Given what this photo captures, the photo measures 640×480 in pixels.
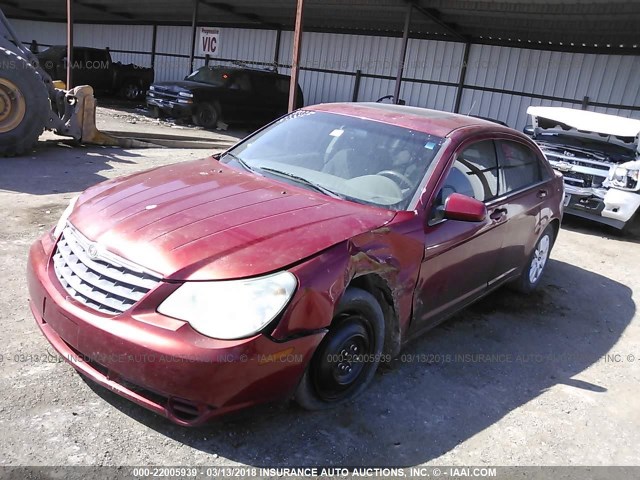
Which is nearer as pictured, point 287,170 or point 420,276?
point 420,276

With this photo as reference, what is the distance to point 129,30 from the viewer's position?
26203 millimetres

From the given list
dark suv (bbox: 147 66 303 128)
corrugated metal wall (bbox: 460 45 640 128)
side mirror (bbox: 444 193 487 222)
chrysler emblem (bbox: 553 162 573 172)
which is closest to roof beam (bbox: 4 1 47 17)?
dark suv (bbox: 147 66 303 128)

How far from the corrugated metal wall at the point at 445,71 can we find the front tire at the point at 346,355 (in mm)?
13353

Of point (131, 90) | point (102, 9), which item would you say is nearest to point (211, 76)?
point (131, 90)

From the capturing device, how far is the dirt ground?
261 cm

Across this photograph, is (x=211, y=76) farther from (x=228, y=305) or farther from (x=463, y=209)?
(x=228, y=305)

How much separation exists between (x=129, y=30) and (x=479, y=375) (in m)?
26.8

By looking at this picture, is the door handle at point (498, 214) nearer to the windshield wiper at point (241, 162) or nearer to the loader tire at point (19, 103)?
the windshield wiper at point (241, 162)

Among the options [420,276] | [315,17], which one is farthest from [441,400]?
[315,17]

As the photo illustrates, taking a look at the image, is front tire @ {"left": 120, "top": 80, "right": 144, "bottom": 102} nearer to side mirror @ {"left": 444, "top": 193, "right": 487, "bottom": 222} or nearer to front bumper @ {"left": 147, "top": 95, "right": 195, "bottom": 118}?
front bumper @ {"left": 147, "top": 95, "right": 195, "bottom": 118}

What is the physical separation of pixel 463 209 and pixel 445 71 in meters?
14.8

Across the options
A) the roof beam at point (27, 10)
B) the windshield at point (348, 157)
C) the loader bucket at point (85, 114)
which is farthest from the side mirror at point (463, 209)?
the roof beam at point (27, 10)

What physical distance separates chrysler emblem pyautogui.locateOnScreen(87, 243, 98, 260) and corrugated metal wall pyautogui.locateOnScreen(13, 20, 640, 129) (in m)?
14.3

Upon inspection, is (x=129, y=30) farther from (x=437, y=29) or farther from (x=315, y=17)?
(x=437, y=29)
